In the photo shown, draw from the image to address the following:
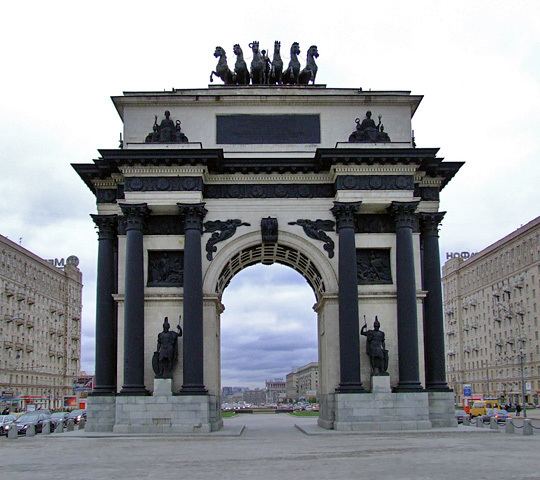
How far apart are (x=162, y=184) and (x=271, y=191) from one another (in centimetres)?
539

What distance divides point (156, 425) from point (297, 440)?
746 cm

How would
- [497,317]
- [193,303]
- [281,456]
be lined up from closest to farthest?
[281,456]
[193,303]
[497,317]

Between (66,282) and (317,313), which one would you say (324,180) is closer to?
(317,313)

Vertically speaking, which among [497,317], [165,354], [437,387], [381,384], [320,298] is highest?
[497,317]

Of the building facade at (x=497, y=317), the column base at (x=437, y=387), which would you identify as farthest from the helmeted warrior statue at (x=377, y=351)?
the building facade at (x=497, y=317)

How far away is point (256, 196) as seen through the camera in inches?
1553

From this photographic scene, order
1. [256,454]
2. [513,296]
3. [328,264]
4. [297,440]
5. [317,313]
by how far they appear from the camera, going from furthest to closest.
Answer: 1. [513,296]
2. [317,313]
3. [328,264]
4. [297,440]
5. [256,454]

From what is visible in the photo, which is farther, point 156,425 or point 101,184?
point 101,184

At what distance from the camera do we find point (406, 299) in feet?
124

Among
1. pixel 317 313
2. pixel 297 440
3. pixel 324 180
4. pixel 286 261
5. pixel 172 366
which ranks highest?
pixel 324 180

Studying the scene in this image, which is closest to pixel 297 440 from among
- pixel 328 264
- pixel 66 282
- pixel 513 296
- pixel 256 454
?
pixel 256 454

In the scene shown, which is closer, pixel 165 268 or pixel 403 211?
pixel 403 211

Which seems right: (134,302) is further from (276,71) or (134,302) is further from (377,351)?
(276,71)

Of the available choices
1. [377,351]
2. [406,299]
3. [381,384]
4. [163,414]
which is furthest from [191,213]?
[381,384]
